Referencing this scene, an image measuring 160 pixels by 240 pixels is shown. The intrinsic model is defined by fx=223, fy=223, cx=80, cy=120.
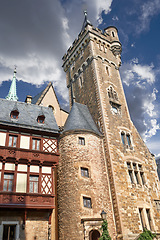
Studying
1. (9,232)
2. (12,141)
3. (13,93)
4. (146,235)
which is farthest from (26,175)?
(13,93)

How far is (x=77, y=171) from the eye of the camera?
17062mm

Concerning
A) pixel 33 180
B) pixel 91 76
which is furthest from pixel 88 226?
pixel 91 76

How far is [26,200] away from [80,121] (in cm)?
869

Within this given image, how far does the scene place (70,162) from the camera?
57.8 ft

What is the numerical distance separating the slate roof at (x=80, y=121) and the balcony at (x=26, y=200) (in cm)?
642

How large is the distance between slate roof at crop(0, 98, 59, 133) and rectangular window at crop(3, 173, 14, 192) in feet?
12.2

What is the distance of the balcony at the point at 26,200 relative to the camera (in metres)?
13.5

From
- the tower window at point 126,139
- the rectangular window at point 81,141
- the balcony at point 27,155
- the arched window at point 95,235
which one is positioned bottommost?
the arched window at point 95,235

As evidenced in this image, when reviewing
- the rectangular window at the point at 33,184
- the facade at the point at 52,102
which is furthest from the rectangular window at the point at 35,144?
the facade at the point at 52,102

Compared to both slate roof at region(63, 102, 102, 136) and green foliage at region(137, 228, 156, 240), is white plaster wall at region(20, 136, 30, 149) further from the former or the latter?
green foliage at region(137, 228, 156, 240)

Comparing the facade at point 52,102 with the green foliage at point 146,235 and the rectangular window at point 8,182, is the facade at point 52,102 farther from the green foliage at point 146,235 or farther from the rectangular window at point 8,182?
the green foliage at point 146,235

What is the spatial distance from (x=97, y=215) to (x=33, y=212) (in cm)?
461

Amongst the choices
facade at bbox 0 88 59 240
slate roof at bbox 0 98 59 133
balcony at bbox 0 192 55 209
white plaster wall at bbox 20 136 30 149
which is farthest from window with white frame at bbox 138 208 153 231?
white plaster wall at bbox 20 136 30 149

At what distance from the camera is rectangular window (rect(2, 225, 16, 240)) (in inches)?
522
